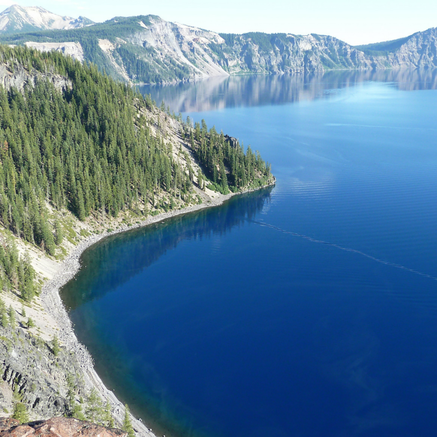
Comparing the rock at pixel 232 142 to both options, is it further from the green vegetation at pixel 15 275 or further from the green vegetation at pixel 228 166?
the green vegetation at pixel 15 275

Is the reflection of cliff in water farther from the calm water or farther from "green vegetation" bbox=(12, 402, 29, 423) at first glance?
"green vegetation" bbox=(12, 402, 29, 423)

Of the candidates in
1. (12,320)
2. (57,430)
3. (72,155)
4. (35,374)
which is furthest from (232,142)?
(57,430)

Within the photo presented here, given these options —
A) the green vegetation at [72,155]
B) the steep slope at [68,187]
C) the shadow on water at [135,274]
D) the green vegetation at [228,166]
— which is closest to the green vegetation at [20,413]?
the steep slope at [68,187]

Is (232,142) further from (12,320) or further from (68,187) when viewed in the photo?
(12,320)

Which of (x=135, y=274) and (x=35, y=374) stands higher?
(x=35, y=374)

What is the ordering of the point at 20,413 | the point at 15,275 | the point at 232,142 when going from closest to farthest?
the point at 20,413
the point at 15,275
the point at 232,142

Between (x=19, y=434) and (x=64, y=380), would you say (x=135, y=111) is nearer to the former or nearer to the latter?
(x=64, y=380)

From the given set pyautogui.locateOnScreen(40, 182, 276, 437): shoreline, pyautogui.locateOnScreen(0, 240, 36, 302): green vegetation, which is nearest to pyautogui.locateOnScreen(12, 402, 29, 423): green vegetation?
pyautogui.locateOnScreen(40, 182, 276, 437): shoreline
